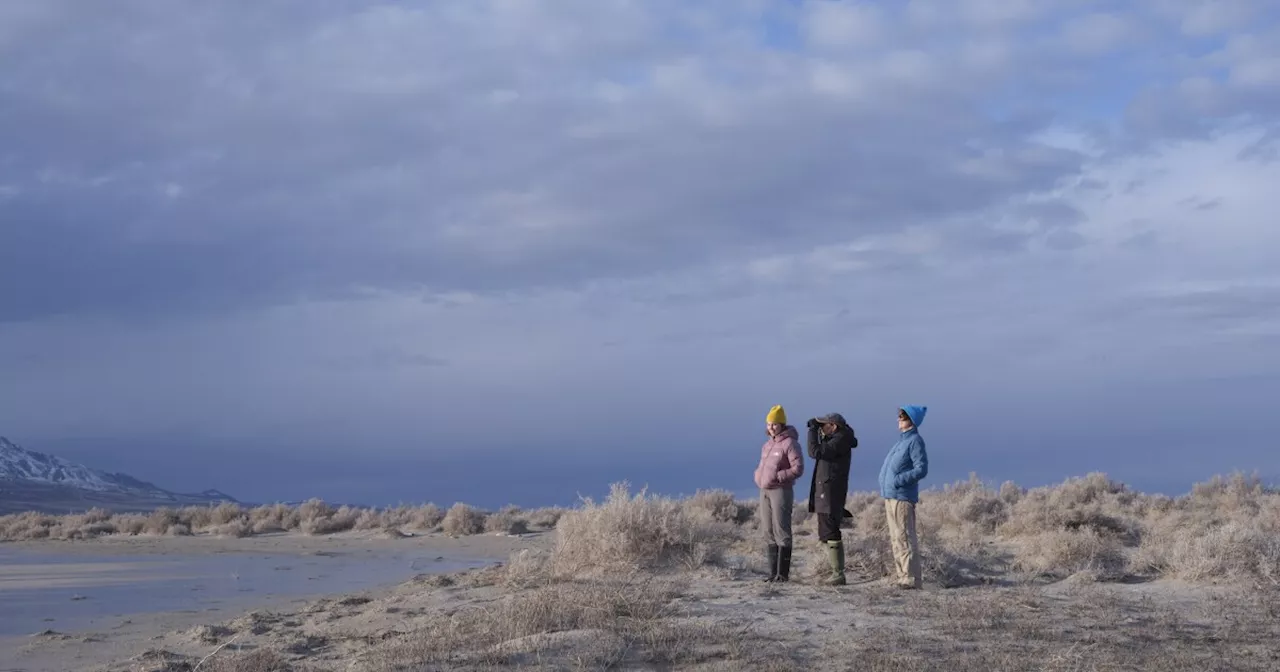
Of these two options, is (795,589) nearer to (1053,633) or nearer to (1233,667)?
(1053,633)

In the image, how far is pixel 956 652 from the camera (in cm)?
831

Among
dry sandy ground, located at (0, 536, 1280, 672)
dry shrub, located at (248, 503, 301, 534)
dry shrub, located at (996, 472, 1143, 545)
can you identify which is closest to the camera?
dry sandy ground, located at (0, 536, 1280, 672)

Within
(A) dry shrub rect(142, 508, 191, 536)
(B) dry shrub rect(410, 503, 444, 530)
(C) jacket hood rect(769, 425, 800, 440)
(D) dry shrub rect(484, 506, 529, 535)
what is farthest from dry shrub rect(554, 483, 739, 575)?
(A) dry shrub rect(142, 508, 191, 536)

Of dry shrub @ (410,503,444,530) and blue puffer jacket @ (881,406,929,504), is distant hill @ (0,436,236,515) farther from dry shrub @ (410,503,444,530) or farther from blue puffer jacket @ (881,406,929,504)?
blue puffer jacket @ (881,406,929,504)

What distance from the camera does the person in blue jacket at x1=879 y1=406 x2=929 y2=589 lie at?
12.1m

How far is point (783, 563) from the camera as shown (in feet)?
42.2

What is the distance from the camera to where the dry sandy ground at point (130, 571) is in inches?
420

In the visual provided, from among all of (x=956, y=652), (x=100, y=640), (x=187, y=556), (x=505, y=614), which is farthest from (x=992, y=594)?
(x=187, y=556)

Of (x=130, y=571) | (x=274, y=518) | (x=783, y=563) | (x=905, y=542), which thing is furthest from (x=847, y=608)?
(x=274, y=518)

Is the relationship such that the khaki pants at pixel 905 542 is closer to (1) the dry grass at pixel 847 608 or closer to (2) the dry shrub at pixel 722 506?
(1) the dry grass at pixel 847 608

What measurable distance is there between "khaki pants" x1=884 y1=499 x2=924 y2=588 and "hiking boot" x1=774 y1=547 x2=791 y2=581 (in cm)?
125

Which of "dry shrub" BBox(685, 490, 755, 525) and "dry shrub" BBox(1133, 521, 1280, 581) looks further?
"dry shrub" BBox(685, 490, 755, 525)

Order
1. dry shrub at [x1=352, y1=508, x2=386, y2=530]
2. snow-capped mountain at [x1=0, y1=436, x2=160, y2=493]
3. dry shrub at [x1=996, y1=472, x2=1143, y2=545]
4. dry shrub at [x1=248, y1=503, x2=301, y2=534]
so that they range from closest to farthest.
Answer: dry shrub at [x1=996, y1=472, x2=1143, y2=545] < dry shrub at [x1=248, y1=503, x2=301, y2=534] < dry shrub at [x1=352, y1=508, x2=386, y2=530] < snow-capped mountain at [x1=0, y1=436, x2=160, y2=493]

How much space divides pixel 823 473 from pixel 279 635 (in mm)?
5986
